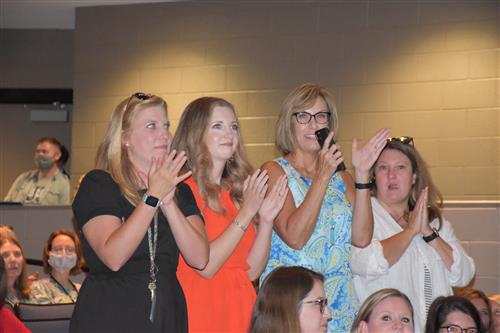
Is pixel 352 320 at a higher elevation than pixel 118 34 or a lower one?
lower

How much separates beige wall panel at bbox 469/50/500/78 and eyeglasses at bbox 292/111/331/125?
3633 millimetres

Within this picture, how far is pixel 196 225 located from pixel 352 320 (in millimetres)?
846

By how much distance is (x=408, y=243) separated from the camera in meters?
3.56

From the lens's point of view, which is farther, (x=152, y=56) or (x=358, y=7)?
(x=152, y=56)

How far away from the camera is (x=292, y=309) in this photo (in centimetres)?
272

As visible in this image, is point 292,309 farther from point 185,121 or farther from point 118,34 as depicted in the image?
point 118,34

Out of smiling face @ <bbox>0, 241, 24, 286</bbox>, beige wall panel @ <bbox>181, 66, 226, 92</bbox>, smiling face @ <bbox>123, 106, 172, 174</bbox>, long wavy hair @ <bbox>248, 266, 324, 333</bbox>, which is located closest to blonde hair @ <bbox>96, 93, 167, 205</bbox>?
smiling face @ <bbox>123, 106, 172, 174</bbox>

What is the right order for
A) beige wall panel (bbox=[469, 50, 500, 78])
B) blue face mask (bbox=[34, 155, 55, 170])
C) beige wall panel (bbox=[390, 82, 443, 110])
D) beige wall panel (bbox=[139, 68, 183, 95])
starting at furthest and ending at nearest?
1. blue face mask (bbox=[34, 155, 55, 170])
2. beige wall panel (bbox=[139, 68, 183, 95])
3. beige wall panel (bbox=[390, 82, 443, 110])
4. beige wall panel (bbox=[469, 50, 500, 78])

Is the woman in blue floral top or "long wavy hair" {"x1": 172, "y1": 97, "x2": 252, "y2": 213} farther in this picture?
the woman in blue floral top

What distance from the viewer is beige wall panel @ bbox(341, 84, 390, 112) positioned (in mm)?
7004

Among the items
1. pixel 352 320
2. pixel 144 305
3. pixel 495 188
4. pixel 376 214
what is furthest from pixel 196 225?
pixel 495 188

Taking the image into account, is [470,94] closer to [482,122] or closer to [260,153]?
[482,122]

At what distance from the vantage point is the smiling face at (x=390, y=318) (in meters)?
3.20

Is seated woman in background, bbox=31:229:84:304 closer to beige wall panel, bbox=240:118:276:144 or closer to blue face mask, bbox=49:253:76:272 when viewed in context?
blue face mask, bbox=49:253:76:272
